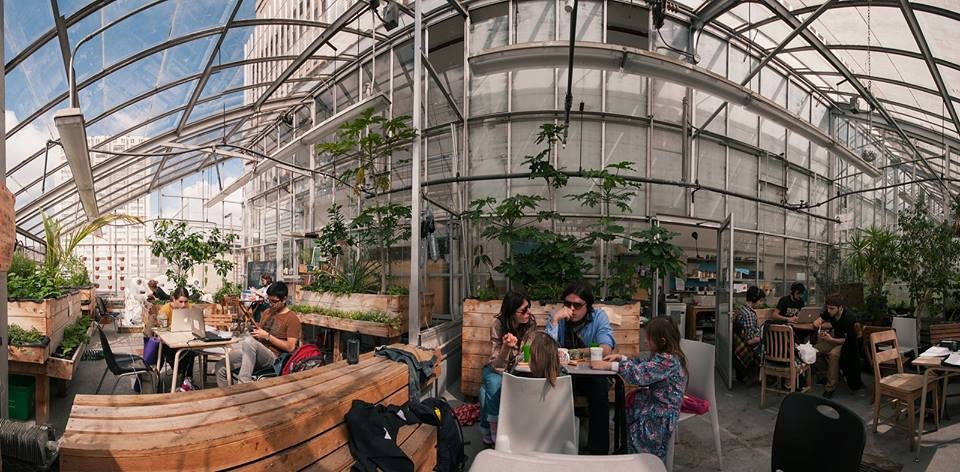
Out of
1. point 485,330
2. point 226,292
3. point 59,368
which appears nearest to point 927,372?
point 485,330

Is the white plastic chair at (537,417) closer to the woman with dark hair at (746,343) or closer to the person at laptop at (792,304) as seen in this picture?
the woman with dark hair at (746,343)

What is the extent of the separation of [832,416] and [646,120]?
739cm

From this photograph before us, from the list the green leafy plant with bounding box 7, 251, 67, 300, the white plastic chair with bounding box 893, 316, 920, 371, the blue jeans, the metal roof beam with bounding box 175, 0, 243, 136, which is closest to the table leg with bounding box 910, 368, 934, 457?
the white plastic chair with bounding box 893, 316, 920, 371

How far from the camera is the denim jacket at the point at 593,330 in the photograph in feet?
13.8

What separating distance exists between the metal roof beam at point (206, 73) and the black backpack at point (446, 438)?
8027mm

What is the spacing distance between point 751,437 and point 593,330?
182 centimetres

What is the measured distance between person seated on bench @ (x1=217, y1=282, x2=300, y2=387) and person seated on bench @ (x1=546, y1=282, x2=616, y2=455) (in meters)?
2.66

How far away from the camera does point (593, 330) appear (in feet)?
14.0

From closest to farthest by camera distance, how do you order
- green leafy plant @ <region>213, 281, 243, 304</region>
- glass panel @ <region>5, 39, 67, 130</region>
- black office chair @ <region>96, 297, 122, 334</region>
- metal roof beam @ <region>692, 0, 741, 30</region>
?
glass panel @ <region>5, 39, 67, 130</region> < metal roof beam @ <region>692, 0, 741, 30</region> < black office chair @ <region>96, 297, 122, 334</region> < green leafy plant @ <region>213, 281, 243, 304</region>

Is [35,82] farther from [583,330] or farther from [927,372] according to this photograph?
[927,372]

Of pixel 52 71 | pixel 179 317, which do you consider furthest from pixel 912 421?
pixel 52 71

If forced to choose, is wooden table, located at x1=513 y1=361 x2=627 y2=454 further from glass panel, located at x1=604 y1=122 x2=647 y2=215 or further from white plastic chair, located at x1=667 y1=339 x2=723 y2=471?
glass panel, located at x1=604 y1=122 x2=647 y2=215

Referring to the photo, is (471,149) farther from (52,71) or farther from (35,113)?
(35,113)

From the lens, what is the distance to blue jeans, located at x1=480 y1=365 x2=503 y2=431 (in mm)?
3777
